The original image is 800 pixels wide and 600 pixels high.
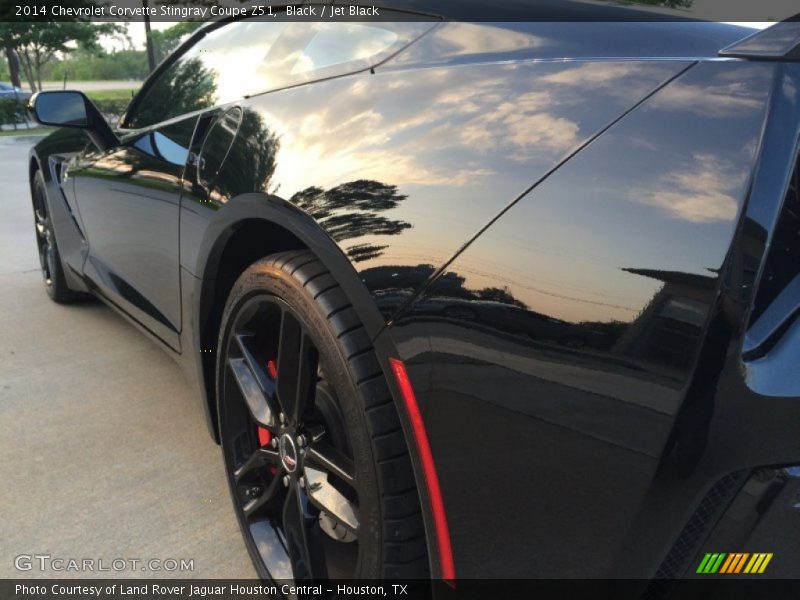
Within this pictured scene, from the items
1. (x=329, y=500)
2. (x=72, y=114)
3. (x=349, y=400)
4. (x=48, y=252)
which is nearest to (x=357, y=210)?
(x=349, y=400)

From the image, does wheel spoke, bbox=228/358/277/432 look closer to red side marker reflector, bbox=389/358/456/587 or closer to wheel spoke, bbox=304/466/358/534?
wheel spoke, bbox=304/466/358/534

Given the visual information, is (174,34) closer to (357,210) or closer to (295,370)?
(295,370)

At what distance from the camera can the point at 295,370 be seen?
1.70 metres

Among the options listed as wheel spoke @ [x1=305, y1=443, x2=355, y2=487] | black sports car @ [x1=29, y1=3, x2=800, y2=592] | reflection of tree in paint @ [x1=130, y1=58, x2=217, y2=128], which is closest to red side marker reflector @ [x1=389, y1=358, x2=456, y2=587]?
black sports car @ [x1=29, y1=3, x2=800, y2=592]

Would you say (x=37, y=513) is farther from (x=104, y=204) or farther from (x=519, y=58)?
(x=519, y=58)

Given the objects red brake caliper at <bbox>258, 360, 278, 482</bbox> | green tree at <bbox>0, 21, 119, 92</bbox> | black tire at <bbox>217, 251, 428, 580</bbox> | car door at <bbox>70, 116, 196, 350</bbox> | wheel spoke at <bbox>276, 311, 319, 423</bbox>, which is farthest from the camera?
green tree at <bbox>0, 21, 119, 92</bbox>

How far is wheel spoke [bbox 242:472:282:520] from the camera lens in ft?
6.06

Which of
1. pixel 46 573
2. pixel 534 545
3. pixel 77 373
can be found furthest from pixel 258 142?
pixel 77 373

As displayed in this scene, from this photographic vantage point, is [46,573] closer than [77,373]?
Yes

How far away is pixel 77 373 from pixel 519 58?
267 centimetres

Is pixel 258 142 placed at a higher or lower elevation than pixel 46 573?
higher

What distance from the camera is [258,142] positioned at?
6.05 ft

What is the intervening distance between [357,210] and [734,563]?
2.87 ft

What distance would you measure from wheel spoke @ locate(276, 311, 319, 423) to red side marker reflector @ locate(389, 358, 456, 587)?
40 centimetres
